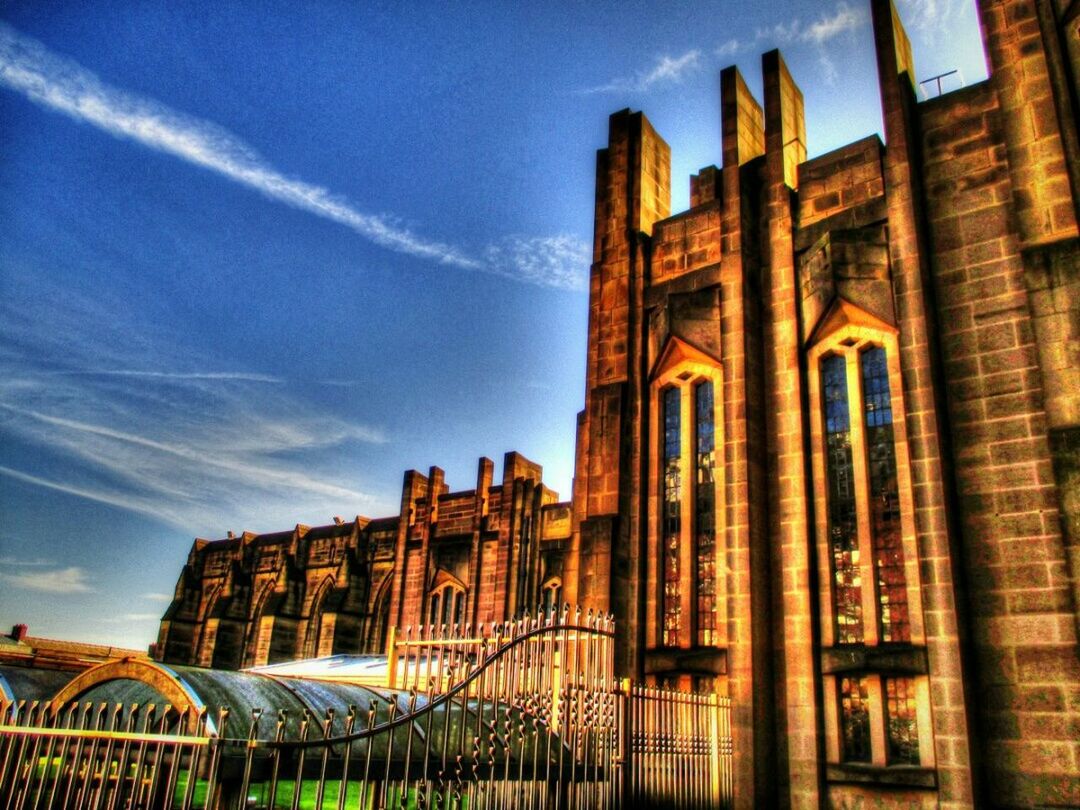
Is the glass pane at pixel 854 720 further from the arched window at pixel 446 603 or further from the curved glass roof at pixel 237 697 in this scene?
the arched window at pixel 446 603

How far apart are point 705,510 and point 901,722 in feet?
15.3

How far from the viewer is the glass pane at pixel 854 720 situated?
1203cm

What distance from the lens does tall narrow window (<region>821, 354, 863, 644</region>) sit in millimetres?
12656

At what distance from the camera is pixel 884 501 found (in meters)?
12.8

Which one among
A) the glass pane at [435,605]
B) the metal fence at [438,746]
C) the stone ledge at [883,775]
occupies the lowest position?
the stone ledge at [883,775]

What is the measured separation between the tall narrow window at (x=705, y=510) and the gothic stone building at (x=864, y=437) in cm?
4

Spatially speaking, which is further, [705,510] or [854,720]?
[705,510]

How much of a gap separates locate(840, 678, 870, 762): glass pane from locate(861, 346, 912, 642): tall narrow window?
2.97ft

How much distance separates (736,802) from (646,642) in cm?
325

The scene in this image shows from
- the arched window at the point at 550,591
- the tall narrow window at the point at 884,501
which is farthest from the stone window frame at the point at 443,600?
the tall narrow window at the point at 884,501

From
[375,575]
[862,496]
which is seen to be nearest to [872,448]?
[862,496]

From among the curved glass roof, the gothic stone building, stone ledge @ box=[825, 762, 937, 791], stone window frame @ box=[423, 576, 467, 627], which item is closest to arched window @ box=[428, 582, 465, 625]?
stone window frame @ box=[423, 576, 467, 627]

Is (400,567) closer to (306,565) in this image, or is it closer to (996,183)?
(306,565)

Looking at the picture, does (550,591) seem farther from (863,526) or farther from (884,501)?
(884,501)
